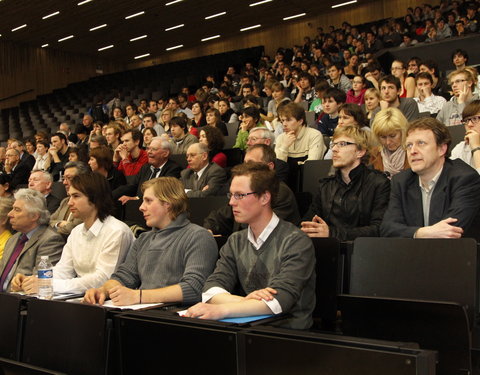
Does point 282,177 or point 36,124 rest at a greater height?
point 36,124

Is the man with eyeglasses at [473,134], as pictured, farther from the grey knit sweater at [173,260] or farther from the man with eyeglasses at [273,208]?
the grey knit sweater at [173,260]

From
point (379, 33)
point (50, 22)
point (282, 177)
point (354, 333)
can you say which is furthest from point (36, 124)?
point (354, 333)

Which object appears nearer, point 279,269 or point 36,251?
point 279,269

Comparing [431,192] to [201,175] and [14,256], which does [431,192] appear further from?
[14,256]

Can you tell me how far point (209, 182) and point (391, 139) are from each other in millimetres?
1418

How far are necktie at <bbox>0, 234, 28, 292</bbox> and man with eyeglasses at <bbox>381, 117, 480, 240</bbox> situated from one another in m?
2.02

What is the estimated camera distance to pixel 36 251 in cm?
319

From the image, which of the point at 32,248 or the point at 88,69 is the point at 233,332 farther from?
the point at 88,69

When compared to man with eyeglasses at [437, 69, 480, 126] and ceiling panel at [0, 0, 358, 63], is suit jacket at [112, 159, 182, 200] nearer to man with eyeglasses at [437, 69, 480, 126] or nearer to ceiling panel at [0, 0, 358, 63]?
man with eyeglasses at [437, 69, 480, 126]

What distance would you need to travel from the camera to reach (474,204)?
2334 mm

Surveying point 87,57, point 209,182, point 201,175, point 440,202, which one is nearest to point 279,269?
point 440,202

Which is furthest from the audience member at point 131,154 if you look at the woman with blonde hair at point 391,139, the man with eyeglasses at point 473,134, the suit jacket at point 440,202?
the suit jacket at point 440,202

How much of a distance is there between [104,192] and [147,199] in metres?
0.49

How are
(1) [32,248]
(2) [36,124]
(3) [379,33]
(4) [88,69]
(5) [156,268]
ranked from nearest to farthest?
1. (5) [156,268]
2. (1) [32,248]
3. (3) [379,33]
4. (2) [36,124]
5. (4) [88,69]
